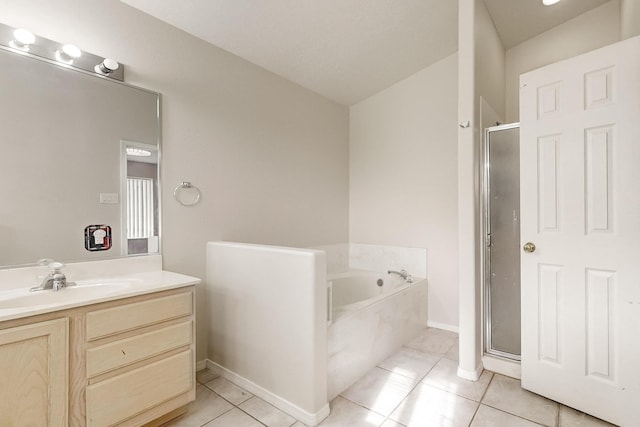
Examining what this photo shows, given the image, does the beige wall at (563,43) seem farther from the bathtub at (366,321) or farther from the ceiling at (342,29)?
the bathtub at (366,321)

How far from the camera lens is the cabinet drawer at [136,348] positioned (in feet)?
4.46

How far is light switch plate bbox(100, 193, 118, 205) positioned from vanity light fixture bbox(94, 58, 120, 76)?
0.73 m

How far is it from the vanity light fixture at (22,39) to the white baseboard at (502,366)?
3455 millimetres

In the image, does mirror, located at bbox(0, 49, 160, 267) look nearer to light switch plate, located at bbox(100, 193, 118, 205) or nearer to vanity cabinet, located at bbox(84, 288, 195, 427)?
light switch plate, located at bbox(100, 193, 118, 205)

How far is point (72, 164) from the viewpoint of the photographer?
173cm

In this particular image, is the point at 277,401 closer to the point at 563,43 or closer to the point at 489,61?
the point at 489,61

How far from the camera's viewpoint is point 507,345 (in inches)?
87.3

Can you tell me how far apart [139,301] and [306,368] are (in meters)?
0.95

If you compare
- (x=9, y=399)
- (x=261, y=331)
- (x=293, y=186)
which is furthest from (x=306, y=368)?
(x=293, y=186)

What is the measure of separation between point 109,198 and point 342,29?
214cm

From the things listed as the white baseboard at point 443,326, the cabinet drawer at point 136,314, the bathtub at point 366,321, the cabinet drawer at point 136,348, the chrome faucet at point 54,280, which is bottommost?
the white baseboard at point 443,326

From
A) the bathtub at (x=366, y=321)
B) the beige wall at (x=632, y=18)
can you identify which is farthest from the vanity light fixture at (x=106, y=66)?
the beige wall at (x=632, y=18)

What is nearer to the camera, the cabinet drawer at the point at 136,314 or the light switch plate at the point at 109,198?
the cabinet drawer at the point at 136,314

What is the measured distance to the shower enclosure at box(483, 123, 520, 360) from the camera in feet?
7.09
